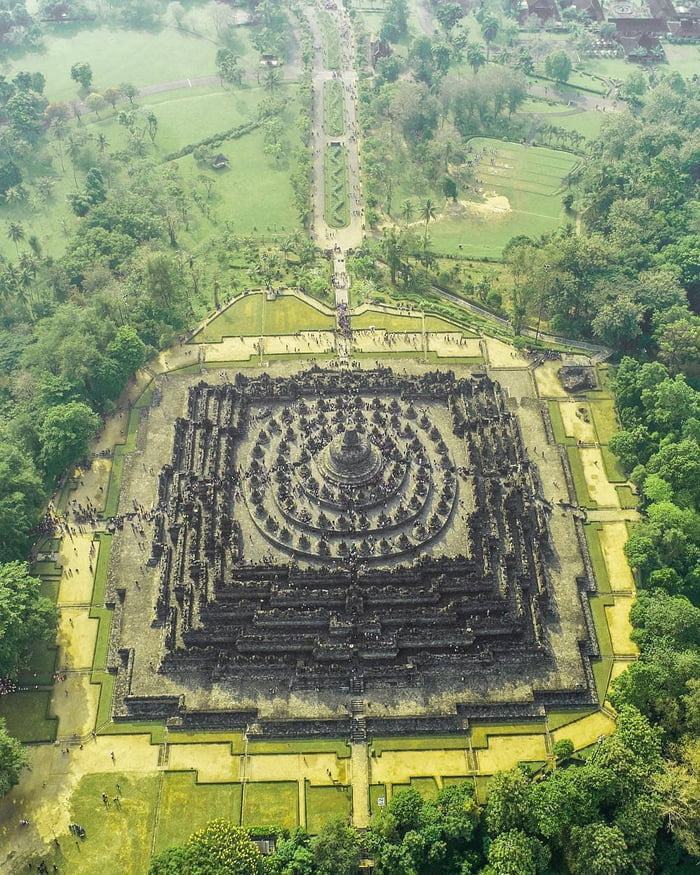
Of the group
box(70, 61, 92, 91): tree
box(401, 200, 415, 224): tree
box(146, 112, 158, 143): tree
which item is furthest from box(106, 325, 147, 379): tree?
box(70, 61, 92, 91): tree

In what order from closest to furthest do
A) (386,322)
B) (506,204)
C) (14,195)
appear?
(386,322), (14,195), (506,204)

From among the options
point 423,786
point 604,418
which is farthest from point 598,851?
point 604,418

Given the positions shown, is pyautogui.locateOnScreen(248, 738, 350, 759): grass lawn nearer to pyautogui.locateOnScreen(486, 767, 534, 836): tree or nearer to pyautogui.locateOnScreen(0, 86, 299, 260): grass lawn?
pyautogui.locateOnScreen(486, 767, 534, 836): tree

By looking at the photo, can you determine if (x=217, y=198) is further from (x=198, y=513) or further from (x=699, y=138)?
(x=699, y=138)

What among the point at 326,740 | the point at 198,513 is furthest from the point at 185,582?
the point at 326,740

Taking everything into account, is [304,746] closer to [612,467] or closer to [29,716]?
[29,716]
